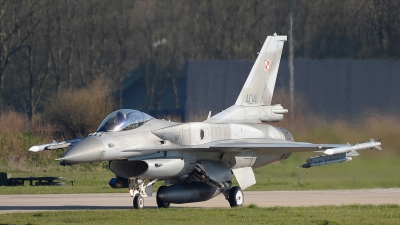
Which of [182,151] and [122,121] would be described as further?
[182,151]

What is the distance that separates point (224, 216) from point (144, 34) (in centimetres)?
2378

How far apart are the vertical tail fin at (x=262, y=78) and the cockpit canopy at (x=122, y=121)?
381cm

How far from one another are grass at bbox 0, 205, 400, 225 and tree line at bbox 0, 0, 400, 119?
13363 millimetres

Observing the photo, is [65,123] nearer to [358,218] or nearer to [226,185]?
[226,185]

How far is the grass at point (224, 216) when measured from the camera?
46.4 ft

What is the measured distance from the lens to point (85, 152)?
15859 mm

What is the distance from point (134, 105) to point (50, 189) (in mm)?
15813

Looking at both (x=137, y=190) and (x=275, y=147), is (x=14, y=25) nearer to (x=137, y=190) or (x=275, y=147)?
(x=137, y=190)

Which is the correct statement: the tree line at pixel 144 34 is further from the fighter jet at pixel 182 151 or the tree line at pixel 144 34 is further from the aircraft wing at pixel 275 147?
the aircraft wing at pixel 275 147

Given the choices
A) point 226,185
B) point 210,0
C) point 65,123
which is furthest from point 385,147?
point 65,123

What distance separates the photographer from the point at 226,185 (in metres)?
18.2

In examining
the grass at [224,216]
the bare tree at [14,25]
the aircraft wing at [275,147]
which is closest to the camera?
the grass at [224,216]

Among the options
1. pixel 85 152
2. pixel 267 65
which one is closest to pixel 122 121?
pixel 85 152

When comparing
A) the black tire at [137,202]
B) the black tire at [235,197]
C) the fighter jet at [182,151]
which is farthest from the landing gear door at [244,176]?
the black tire at [137,202]
